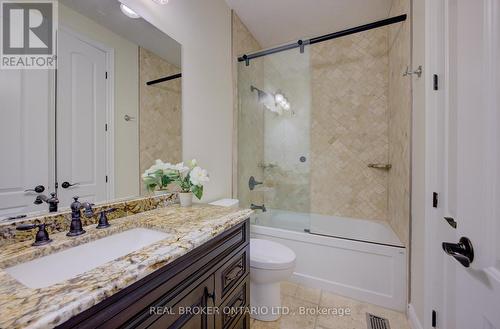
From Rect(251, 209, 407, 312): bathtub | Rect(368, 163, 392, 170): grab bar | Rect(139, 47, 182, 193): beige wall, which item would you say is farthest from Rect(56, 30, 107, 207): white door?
Rect(368, 163, 392, 170): grab bar

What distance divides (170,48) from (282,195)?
189cm

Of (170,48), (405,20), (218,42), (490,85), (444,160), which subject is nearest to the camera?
(490,85)

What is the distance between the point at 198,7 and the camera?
1.72 m

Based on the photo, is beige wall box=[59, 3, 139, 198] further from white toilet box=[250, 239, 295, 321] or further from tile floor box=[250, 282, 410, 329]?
tile floor box=[250, 282, 410, 329]

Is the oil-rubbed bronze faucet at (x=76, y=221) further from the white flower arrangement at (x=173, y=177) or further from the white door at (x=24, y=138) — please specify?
the white flower arrangement at (x=173, y=177)

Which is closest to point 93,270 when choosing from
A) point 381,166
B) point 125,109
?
point 125,109

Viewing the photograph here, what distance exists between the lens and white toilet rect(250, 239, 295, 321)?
1.47m

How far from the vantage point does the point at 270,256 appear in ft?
5.12

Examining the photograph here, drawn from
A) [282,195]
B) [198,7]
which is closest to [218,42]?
[198,7]

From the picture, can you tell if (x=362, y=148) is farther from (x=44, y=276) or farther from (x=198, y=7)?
(x=44, y=276)

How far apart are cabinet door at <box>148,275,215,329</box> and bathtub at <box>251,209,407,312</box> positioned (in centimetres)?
126

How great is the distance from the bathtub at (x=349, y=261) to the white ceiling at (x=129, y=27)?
1735mm

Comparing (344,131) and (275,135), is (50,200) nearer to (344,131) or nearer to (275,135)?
(275,135)

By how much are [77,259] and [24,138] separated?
0.50 meters
